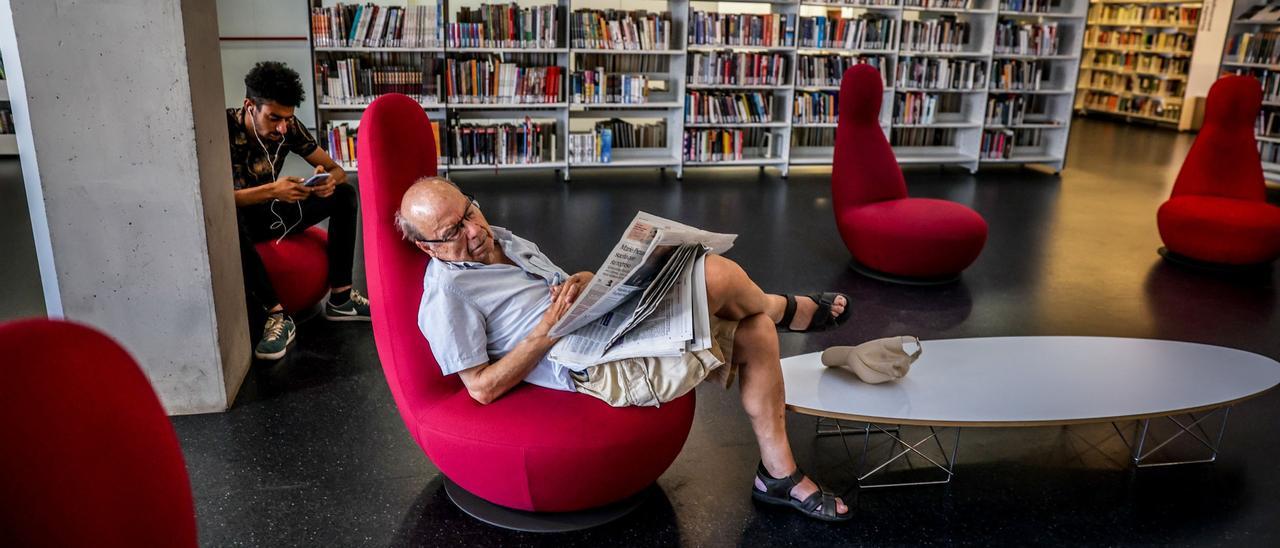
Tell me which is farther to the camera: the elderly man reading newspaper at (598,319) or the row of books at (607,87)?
the row of books at (607,87)

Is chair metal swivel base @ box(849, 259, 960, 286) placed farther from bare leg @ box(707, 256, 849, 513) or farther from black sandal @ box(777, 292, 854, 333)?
bare leg @ box(707, 256, 849, 513)

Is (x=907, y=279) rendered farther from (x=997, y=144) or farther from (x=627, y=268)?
(x=997, y=144)

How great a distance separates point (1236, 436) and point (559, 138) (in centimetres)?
547

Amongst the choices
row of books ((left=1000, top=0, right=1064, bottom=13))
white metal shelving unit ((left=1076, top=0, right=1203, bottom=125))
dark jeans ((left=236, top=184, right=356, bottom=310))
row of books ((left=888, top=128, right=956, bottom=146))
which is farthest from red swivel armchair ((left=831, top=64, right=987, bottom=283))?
white metal shelving unit ((left=1076, top=0, right=1203, bottom=125))

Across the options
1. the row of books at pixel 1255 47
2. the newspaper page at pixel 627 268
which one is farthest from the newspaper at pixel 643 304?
the row of books at pixel 1255 47


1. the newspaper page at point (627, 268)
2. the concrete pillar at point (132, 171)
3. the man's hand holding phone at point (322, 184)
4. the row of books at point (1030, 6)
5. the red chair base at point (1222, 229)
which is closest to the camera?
the newspaper page at point (627, 268)

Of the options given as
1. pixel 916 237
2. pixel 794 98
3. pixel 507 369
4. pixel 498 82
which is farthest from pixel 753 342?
pixel 794 98

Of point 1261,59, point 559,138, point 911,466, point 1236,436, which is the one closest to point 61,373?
point 911,466

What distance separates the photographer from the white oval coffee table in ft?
7.55

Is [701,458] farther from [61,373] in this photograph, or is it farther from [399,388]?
[61,373]

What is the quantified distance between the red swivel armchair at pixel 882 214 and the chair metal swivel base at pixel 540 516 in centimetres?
250

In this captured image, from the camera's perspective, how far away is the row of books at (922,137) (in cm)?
830

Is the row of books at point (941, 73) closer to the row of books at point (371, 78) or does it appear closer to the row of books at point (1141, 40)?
the row of books at point (371, 78)

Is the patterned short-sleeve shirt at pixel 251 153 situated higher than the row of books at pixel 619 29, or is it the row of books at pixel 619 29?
the row of books at pixel 619 29
